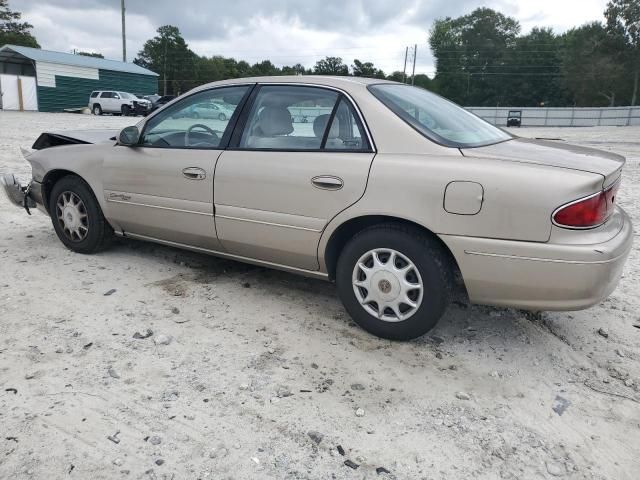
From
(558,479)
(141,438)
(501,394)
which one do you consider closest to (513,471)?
(558,479)

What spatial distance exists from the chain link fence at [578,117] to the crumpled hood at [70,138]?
3897 cm

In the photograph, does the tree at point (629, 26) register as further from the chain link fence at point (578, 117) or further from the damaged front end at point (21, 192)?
the damaged front end at point (21, 192)

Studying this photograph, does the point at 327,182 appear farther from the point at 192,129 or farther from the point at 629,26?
the point at 629,26

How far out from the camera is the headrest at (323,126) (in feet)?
10.8

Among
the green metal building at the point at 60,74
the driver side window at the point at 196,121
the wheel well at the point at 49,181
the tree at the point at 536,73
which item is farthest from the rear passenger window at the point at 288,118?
the tree at the point at 536,73

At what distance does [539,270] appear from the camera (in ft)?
8.79

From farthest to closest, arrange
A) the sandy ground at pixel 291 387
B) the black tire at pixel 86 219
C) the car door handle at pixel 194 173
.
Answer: the black tire at pixel 86 219 → the car door handle at pixel 194 173 → the sandy ground at pixel 291 387

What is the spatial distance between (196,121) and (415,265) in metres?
2.11

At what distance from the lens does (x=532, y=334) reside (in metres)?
3.36

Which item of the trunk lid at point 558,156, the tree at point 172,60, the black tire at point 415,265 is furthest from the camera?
the tree at point 172,60

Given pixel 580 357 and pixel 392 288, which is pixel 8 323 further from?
pixel 580 357

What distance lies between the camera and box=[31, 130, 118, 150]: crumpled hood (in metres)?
4.80

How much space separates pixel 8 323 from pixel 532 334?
3341 mm

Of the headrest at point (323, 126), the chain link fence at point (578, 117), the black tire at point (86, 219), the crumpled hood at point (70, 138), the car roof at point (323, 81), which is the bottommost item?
the black tire at point (86, 219)
